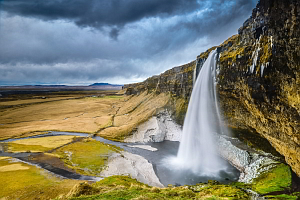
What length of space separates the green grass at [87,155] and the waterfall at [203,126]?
573 inches

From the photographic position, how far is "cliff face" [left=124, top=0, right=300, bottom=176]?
684 inches

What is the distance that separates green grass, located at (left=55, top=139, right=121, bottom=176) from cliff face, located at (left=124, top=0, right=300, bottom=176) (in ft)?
90.8

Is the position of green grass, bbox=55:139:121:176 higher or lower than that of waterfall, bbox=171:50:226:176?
lower

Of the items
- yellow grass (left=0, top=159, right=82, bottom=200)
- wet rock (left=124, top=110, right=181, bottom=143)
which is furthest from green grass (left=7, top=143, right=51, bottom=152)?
wet rock (left=124, top=110, right=181, bottom=143)

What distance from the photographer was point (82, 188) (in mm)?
16484

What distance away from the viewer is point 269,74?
20.2 metres

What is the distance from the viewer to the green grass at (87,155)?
30.5 m

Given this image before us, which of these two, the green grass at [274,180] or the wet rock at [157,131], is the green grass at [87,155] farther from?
the green grass at [274,180]

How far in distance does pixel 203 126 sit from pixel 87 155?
27.1 m

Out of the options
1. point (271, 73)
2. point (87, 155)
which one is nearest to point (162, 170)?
point (87, 155)

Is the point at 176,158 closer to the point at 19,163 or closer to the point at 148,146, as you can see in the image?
the point at 148,146

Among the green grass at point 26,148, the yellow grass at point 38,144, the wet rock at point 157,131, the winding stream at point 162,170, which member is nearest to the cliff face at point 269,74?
the winding stream at point 162,170

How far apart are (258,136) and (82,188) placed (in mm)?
28195

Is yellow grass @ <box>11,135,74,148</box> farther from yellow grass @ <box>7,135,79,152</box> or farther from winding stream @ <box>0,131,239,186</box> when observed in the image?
winding stream @ <box>0,131,239,186</box>
